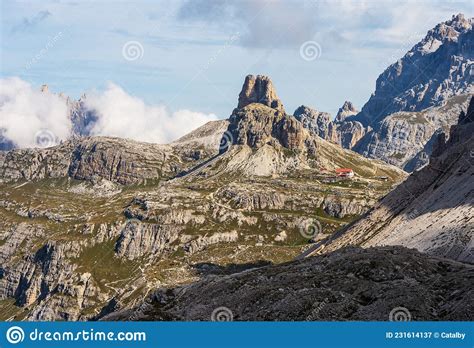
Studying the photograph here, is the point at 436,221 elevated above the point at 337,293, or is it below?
above

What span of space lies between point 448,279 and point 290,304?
24066 mm

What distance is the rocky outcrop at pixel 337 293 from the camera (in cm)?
7638

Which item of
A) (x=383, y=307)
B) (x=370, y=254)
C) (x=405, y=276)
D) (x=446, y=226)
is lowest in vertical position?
(x=383, y=307)

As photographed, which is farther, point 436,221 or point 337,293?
point 436,221

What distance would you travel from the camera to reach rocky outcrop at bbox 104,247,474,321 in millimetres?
76375

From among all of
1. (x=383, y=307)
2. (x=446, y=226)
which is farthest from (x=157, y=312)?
(x=446, y=226)

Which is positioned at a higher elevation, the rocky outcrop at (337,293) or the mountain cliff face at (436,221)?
the mountain cliff face at (436,221)

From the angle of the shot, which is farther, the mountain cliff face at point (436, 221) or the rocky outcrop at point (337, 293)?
the mountain cliff face at point (436, 221)

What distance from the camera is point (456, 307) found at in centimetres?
7406

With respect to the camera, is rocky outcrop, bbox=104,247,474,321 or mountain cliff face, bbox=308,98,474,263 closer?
rocky outcrop, bbox=104,247,474,321

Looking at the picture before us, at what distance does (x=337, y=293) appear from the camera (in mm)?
81562

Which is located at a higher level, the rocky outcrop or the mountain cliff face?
the mountain cliff face
